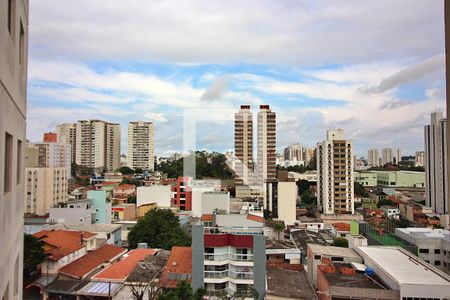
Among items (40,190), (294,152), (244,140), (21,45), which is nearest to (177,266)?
(21,45)

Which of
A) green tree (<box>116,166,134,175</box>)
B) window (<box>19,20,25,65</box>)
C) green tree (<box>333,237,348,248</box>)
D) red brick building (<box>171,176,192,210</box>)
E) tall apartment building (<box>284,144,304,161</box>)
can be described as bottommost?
green tree (<box>333,237,348,248</box>)

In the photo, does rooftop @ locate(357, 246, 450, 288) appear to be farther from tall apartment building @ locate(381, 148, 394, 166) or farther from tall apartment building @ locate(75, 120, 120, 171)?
tall apartment building @ locate(381, 148, 394, 166)

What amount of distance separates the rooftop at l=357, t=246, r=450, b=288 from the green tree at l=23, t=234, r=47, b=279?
20.2ft

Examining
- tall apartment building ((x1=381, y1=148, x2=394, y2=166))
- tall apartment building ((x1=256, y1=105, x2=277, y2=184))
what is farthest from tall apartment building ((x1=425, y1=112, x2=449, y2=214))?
tall apartment building ((x1=381, y1=148, x2=394, y2=166))

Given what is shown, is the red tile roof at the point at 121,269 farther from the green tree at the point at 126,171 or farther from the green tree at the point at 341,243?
the green tree at the point at 126,171

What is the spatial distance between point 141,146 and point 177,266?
25.7 m

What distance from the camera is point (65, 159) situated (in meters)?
23.5

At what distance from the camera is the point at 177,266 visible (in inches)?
254

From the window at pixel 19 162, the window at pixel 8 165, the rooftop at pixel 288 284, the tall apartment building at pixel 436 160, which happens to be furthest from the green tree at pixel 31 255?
the tall apartment building at pixel 436 160

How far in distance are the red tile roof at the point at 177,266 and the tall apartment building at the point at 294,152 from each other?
92.5ft

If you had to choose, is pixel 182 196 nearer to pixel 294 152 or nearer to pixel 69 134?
pixel 69 134

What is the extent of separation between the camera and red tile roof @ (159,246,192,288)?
6.01 meters

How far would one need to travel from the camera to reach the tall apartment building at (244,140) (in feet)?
49.8

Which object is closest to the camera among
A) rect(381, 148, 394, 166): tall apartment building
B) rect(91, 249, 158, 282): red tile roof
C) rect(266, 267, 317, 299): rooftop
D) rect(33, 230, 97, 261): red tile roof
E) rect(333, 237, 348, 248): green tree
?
rect(266, 267, 317, 299): rooftop
